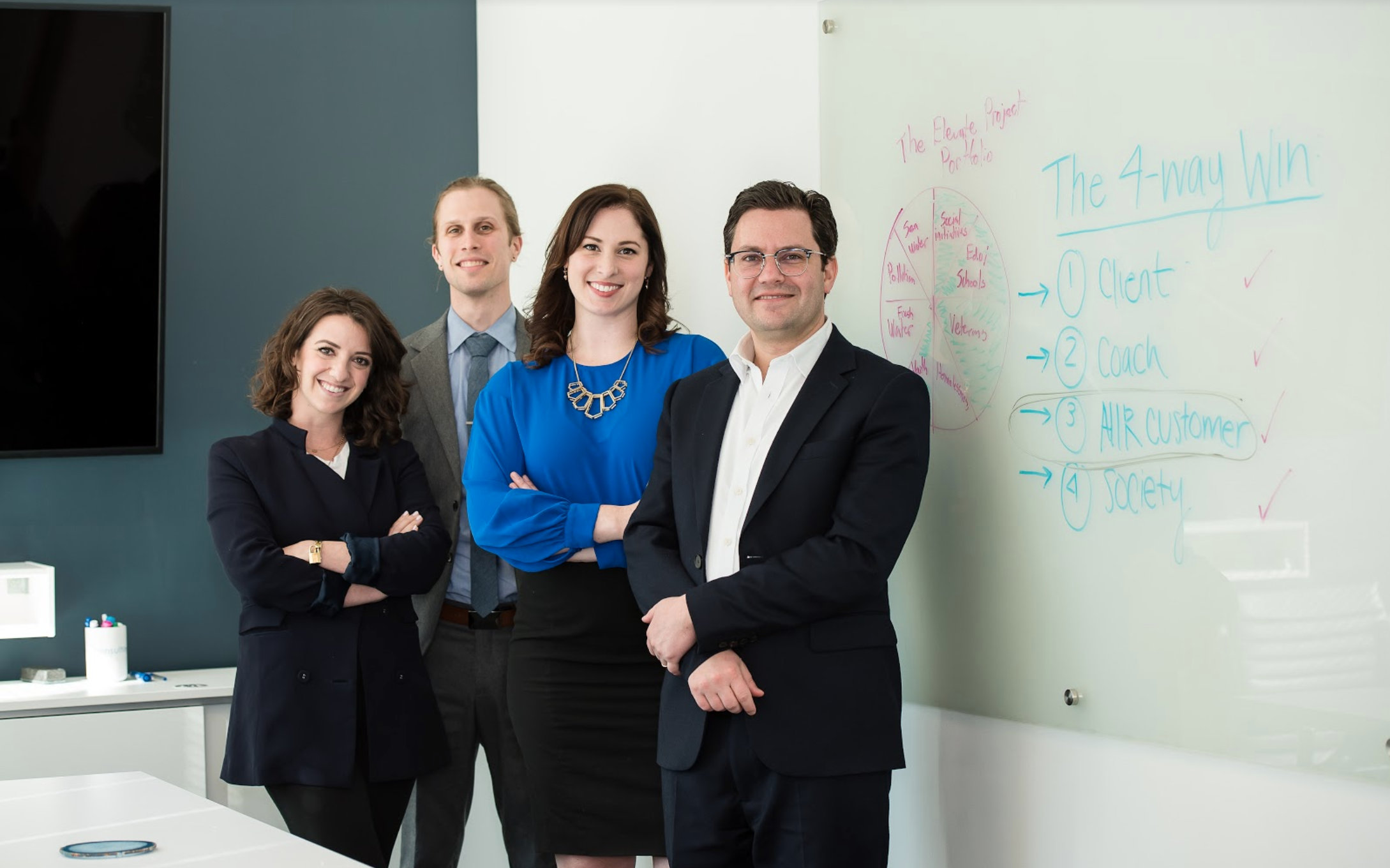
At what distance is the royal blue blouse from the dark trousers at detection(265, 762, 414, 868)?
22.8 inches

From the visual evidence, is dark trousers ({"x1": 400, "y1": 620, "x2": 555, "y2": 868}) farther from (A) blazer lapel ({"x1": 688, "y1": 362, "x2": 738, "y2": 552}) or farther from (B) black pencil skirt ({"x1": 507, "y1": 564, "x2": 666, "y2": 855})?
(A) blazer lapel ({"x1": 688, "y1": 362, "x2": 738, "y2": 552})

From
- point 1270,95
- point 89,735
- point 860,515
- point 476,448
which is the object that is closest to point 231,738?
point 476,448

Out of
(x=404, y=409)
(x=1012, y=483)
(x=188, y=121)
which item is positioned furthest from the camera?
(x=188, y=121)

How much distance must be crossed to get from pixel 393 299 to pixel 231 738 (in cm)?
199

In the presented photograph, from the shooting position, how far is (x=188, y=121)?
3.96 m

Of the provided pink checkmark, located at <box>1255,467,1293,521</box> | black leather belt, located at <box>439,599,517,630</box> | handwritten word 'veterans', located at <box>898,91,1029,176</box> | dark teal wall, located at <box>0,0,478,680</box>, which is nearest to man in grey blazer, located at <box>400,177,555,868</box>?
black leather belt, located at <box>439,599,517,630</box>

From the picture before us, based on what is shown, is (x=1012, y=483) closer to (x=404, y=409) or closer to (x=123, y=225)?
(x=404, y=409)

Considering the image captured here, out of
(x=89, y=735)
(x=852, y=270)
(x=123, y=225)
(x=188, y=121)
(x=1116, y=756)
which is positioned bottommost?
(x=89, y=735)

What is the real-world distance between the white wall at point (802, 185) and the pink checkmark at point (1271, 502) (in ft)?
1.18

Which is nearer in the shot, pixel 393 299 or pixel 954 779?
pixel 954 779

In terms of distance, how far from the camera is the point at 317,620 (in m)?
2.61

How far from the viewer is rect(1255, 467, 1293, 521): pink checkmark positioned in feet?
5.57

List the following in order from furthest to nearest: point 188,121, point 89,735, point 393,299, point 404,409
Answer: point 393,299 → point 188,121 → point 89,735 → point 404,409

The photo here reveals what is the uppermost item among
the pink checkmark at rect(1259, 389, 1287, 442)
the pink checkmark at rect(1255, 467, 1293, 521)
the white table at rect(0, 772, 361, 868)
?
the pink checkmark at rect(1259, 389, 1287, 442)
